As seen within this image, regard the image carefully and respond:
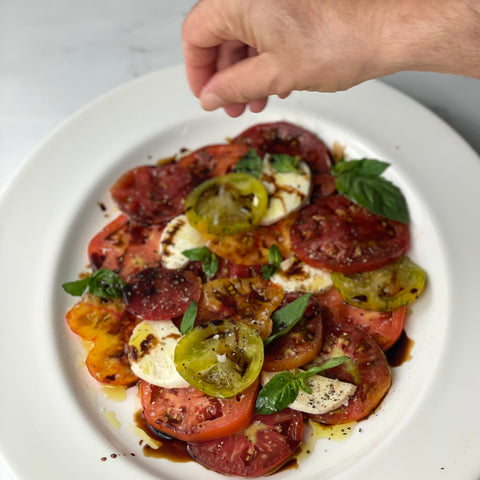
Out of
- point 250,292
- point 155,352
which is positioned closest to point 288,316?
point 250,292

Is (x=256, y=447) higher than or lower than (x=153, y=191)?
lower

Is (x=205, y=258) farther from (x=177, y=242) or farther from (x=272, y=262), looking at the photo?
(x=272, y=262)

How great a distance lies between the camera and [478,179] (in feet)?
9.61

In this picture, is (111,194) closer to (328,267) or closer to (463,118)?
(328,267)

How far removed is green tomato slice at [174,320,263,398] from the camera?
2.36m

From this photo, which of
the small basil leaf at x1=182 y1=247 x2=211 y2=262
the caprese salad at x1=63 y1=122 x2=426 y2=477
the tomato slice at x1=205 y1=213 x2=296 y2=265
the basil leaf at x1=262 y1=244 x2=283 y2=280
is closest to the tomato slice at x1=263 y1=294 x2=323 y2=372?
the caprese salad at x1=63 y1=122 x2=426 y2=477

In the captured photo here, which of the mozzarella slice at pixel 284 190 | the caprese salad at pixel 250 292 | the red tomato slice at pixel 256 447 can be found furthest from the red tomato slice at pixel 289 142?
the red tomato slice at pixel 256 447

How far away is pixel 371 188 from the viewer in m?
2.97

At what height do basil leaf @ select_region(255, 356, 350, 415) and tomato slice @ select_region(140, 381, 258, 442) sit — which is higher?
basil leaf @ select_region(255, 356, 350, 415)

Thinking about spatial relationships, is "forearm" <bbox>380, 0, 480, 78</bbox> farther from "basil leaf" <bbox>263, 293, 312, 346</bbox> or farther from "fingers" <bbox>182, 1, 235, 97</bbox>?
"basil leaf" <bbox>263, 293, 312, 346</bbox>

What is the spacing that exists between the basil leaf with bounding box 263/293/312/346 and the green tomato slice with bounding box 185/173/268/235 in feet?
1.68

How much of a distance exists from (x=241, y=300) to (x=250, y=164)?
84cm

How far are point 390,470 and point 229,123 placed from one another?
2123mm

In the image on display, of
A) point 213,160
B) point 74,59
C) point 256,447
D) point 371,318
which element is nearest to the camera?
point 256,447
